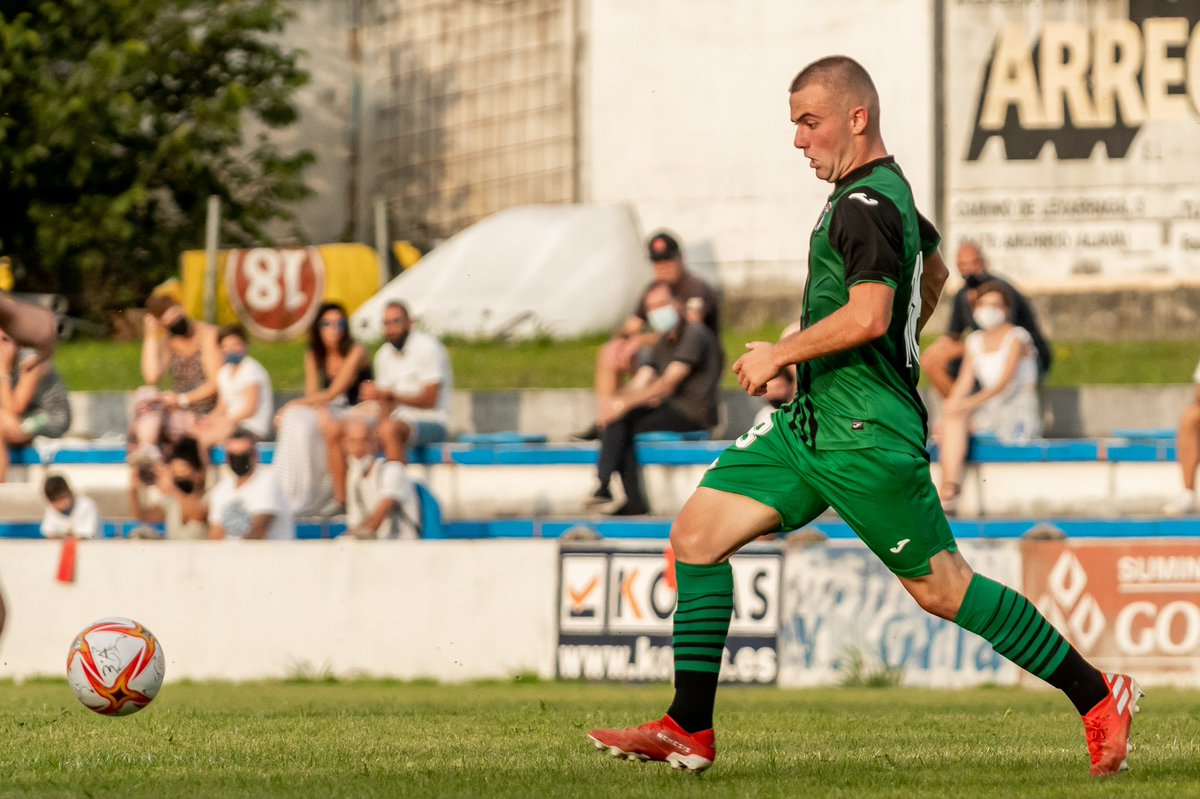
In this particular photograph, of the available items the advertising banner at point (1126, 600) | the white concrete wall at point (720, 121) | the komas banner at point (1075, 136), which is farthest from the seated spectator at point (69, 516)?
the komas banner at point (1075, 136)

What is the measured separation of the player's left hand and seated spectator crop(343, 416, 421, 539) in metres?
7.85

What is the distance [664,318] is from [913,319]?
8777 millimetres

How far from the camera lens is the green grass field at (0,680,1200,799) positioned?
5.79 meters

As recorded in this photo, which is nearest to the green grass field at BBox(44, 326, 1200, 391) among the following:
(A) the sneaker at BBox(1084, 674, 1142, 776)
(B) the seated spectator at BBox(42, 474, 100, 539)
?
(B) the seated spectator at BBox(42, 474, 100, 539)

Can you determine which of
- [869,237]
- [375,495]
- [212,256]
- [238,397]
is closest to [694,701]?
[869,237]

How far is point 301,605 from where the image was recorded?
12.6 m

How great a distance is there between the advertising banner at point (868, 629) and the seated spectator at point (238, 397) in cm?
500

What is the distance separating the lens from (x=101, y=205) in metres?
25.8

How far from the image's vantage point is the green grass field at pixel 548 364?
18641mm

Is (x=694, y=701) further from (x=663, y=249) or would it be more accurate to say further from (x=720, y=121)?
(x=720, y=121)

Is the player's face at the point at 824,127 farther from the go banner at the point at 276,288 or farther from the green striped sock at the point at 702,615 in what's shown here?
the go banner at the point at 276,288

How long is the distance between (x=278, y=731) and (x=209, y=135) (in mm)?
20341

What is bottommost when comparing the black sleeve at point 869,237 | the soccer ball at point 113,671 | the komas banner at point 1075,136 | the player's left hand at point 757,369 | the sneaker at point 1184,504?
the soccer ball at point 113,671

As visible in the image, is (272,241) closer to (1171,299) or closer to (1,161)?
(1,161)
